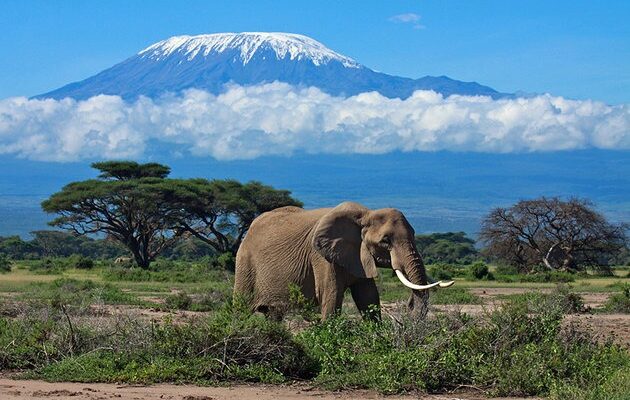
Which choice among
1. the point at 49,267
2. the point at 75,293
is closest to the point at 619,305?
the point at 75,293

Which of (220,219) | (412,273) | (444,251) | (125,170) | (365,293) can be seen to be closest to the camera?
(412,273)

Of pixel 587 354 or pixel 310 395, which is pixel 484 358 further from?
pixel 310 395

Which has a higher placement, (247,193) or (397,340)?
(247,193)

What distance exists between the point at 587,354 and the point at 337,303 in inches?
127

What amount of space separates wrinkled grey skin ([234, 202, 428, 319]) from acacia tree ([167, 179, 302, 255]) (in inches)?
1297

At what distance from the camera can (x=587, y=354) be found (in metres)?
11.0

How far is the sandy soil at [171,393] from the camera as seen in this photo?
1004 cm

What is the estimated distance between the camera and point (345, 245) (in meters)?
13.2

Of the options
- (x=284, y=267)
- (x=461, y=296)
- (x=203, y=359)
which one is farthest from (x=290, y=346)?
(x=461, y=296)

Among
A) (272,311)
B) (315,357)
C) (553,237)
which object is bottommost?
(315,357)

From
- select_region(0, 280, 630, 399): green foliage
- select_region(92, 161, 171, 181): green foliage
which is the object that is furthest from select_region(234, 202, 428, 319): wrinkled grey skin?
select_region(92, 161, 171, 181): green foliage

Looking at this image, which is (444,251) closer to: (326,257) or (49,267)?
(49,267)

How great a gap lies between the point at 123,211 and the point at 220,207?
4.39 m

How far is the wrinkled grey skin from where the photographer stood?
12.9m
